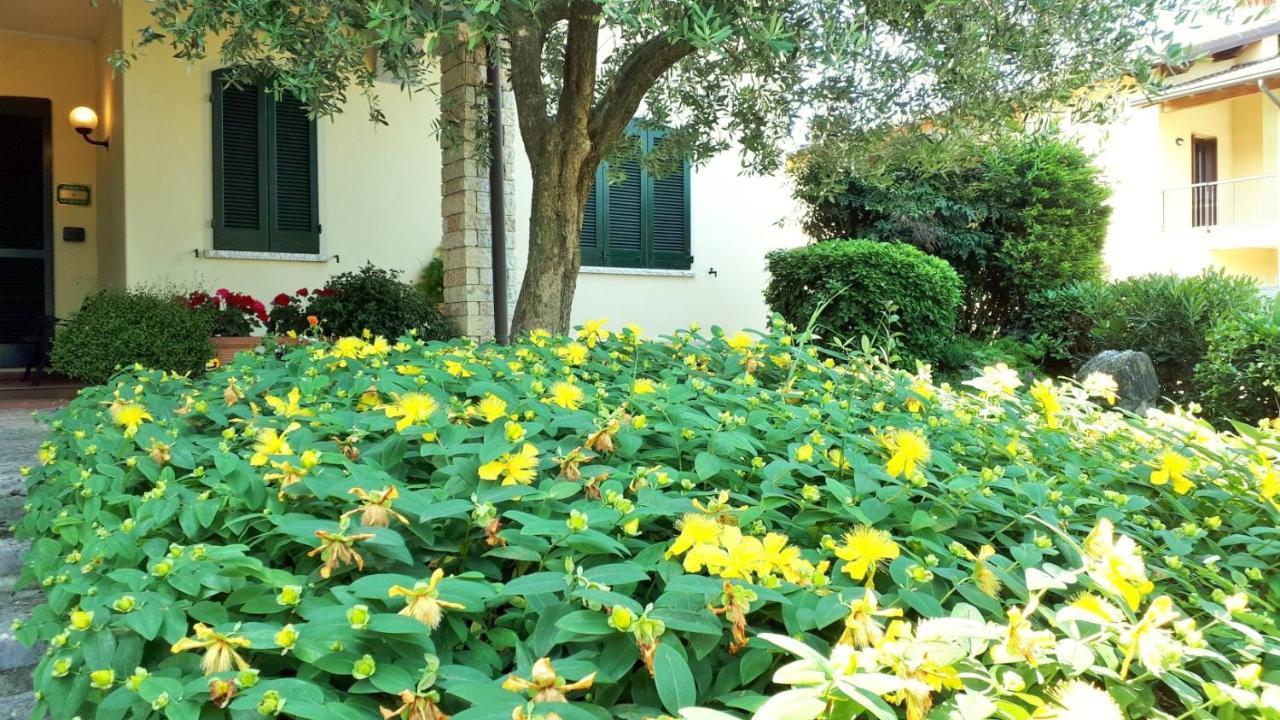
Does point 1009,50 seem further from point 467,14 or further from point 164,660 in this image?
point 164,660

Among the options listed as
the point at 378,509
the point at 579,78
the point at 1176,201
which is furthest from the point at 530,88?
the point at 1176,201

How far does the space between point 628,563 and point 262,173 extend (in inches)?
325

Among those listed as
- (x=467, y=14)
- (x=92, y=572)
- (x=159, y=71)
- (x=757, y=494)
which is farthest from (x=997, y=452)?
(x=159, y=71)

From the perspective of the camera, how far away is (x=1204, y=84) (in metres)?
14.9

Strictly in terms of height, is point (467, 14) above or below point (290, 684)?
above

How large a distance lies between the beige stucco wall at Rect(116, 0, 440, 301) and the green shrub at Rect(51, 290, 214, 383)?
5.67 feet

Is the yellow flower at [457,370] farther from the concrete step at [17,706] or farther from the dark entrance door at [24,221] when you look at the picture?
the dark entrance door at [24,221]

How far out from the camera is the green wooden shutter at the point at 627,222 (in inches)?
391

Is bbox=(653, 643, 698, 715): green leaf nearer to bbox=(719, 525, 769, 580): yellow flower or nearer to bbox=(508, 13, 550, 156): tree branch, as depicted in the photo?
bbox=(719, 525, 769, 580): yellow flower

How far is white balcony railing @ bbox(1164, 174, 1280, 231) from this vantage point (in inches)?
683

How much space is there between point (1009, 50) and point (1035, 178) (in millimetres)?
7118

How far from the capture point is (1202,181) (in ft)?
61.2

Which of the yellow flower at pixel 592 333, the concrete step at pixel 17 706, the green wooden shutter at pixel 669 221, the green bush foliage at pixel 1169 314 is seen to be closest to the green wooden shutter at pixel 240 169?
the green wooden shutter at pixel 669 221

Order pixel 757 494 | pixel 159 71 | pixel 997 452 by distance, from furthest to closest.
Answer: pixel 159 71 < pixel 997 452 < pixel 757 494
